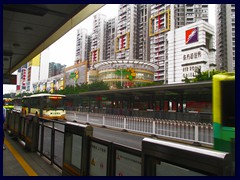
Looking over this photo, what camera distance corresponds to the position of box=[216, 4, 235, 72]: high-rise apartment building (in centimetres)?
9494

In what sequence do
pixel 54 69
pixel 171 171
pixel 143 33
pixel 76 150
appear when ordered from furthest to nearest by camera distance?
pixel 54 69 < pixel 143 33 < pixel 76 150 < pixel 171 171

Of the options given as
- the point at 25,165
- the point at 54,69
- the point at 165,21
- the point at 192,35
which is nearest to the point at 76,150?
the point at 25,165

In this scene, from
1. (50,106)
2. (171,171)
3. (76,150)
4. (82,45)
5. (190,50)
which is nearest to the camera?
(171,171)

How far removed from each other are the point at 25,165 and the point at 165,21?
100624 mm

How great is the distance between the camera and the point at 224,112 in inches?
206

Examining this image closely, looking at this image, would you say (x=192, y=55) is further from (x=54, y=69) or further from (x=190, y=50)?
(x=54, y=69)

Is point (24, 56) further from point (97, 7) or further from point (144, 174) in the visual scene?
point (144, 174)

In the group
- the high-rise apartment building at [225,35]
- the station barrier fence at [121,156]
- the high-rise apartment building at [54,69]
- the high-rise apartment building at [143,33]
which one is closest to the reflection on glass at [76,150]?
the station barrier fence at [121,156]

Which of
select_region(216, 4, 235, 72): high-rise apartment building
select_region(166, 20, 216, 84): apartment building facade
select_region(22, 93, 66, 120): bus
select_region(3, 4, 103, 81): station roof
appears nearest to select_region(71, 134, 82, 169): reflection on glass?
select_region(3, 4, 103, 81): station roof

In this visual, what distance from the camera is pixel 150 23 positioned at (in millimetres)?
102750

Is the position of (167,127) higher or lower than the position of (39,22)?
lower

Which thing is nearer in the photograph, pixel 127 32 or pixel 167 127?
pixel 167 127
